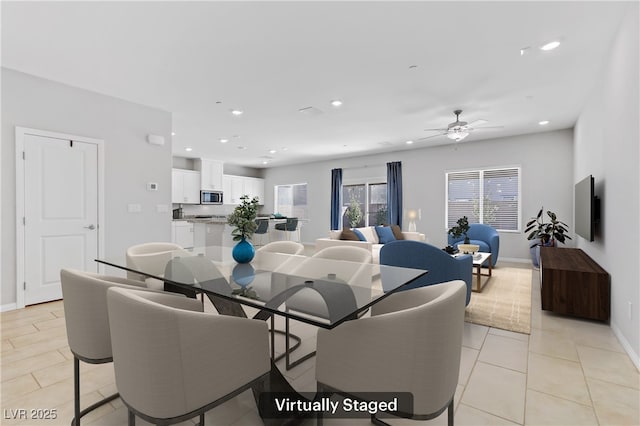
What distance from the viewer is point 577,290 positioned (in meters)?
3.04

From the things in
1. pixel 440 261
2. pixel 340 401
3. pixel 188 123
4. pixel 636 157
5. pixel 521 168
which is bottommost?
pixel 340 401

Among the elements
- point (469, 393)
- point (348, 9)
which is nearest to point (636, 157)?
point (469, 393)

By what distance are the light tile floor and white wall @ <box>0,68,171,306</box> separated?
1.39 metres

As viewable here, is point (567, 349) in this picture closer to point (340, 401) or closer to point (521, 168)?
point (340, 401)

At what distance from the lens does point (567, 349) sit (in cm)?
245

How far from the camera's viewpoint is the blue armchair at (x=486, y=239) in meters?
5.49

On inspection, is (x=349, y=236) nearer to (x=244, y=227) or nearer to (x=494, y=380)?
(x=244, y=227)

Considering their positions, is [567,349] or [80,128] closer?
[567,349]

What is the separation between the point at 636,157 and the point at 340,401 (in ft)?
8.63

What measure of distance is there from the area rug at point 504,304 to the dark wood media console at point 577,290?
0.31m

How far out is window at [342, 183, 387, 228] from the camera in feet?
27.5

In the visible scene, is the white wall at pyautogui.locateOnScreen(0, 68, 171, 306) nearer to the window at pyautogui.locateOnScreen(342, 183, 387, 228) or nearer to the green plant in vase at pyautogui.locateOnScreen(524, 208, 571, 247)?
the window at pyautogui.locateOnScreen(342, 183, 387, 228)

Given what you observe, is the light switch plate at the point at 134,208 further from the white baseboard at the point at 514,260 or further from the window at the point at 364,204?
the white baseboard at the point at 514,260

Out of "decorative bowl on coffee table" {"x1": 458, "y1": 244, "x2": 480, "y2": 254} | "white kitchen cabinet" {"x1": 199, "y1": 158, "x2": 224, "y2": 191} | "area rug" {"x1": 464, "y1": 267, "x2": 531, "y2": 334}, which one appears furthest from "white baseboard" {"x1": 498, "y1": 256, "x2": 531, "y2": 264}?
"white kitchen cabinet" {"x1": 199, "y1": 158, "x2": 224, "y2": 191}
